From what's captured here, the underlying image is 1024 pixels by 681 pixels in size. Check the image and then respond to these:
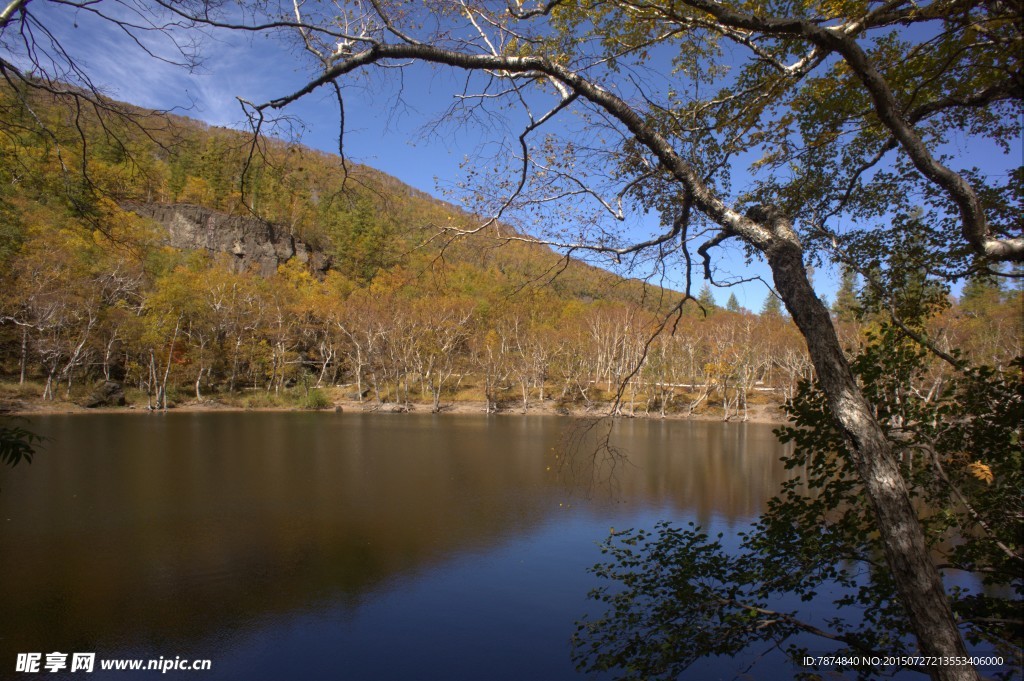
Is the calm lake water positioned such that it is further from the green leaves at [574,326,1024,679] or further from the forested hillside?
the forested hillside

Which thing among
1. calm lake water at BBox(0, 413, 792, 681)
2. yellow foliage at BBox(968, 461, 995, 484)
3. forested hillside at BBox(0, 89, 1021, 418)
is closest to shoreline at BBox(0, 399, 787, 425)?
forested hillside at BBox(0, 89, 1021, 418)

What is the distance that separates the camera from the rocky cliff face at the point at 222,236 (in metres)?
48.1

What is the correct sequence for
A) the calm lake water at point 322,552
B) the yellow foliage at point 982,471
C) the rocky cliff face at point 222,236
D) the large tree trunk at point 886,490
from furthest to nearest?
the rocky cliff face at point 222,236 → the calm lake water at point 322,552 → the yellow foliage at point 982,471 → the large tree trunk at point 886,490

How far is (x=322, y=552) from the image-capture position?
8.59 m

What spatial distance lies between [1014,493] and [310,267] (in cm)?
5712

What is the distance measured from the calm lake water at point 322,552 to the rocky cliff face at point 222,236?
35386 mm

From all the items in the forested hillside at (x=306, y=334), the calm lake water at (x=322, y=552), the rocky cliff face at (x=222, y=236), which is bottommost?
the calm lake water at (x=322, y=552)

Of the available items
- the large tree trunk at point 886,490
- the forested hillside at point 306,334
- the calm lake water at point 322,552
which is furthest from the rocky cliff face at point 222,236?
the large tree trunk at point 886,490

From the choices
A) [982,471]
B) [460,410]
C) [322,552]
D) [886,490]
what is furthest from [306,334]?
[886,490]

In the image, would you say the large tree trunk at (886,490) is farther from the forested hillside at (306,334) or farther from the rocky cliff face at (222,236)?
the rocky cliff face at (222,236)

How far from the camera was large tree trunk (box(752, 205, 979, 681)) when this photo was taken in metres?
2.15

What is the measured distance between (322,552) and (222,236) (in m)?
50.3

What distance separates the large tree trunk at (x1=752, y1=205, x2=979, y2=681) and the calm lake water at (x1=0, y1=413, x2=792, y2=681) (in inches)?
109

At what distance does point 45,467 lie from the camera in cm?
1347
